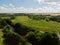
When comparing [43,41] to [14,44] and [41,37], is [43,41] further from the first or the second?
[14,44]

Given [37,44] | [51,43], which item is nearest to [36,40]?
[37,44]

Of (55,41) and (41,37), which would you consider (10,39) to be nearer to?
(41,37)

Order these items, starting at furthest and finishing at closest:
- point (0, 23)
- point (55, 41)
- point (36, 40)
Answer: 1. point (0, 23)
2. point (36, 40)
3. point (55, 41)

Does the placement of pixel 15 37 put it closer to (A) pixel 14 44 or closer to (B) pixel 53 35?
(A) pixel 14 44

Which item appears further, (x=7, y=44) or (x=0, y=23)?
(x=0, y=23)

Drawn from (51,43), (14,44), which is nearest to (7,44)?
(14,44)

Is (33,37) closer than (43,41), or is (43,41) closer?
(43,41)

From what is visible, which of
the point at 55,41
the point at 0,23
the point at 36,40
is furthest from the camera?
the point at 0,23

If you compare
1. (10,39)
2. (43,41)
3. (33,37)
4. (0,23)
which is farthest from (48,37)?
(0,23)
